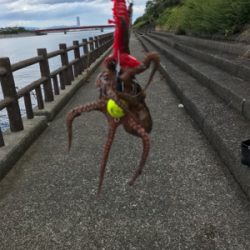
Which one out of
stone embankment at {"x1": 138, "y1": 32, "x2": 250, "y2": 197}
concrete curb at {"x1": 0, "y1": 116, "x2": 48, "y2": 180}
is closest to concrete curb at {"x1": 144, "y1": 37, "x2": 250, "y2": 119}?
stone embankment at {"x1": 138, "y1": 32, "x2": 250, "y2": 197}

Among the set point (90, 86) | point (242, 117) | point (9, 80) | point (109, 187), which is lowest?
point (90, 86)

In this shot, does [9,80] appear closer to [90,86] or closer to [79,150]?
[79,150]

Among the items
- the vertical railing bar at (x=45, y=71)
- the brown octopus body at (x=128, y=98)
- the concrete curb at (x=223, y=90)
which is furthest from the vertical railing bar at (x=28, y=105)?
the brown octopus body at (x=128, y=98)

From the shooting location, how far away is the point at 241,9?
8352 millimetres

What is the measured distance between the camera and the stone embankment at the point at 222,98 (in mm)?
3474

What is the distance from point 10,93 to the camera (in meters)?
4.50

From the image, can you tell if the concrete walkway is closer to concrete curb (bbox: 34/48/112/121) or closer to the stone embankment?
the stone embankment

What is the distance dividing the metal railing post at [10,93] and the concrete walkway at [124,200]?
0.37 m

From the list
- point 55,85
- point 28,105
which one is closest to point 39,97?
point 28,105

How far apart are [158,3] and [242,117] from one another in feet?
117

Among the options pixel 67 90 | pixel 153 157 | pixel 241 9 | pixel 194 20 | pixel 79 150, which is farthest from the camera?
pixel 194 20

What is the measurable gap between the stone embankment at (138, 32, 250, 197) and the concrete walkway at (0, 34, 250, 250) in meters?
0.22

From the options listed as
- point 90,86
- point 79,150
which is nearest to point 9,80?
point 79,150

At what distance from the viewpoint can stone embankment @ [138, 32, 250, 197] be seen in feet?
11.4
